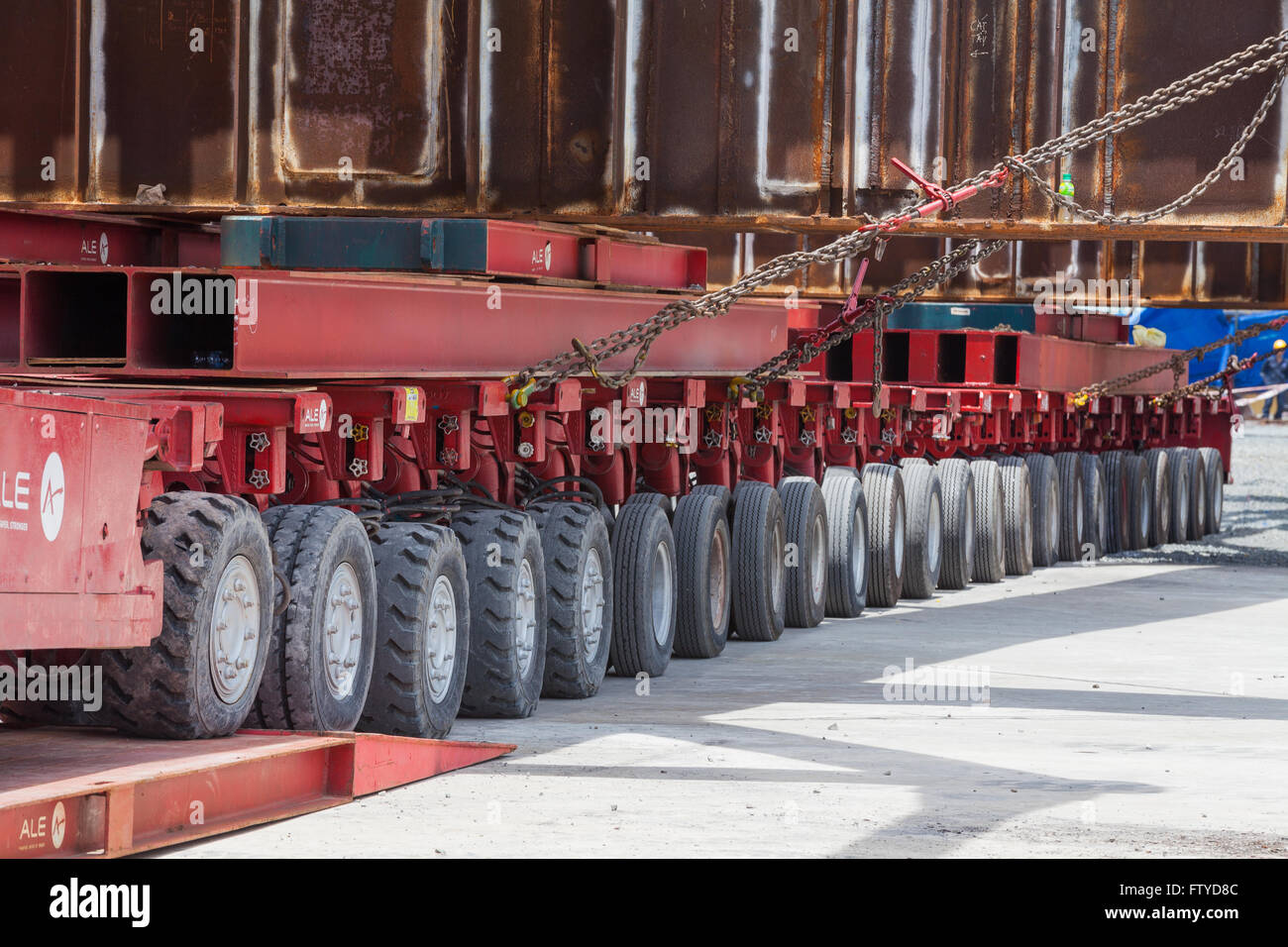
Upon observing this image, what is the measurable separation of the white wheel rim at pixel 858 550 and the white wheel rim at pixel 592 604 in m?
5.13

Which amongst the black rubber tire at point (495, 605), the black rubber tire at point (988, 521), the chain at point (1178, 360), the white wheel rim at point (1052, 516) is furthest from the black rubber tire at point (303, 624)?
the chain at point (1178, 360)

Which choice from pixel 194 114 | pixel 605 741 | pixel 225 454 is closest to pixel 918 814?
pixel 605 741

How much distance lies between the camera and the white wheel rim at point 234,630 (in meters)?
8.06

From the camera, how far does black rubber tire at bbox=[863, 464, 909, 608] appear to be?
1786cm

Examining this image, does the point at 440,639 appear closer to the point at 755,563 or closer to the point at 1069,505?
the point at 755,563

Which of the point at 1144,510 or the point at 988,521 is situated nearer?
the point at 988,521

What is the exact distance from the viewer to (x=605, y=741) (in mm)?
10195

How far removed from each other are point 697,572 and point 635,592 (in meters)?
1.13

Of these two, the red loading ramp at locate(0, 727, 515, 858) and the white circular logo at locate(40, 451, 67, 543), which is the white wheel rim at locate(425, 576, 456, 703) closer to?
the red loading ramp at locate(0, 727, 515, 858)

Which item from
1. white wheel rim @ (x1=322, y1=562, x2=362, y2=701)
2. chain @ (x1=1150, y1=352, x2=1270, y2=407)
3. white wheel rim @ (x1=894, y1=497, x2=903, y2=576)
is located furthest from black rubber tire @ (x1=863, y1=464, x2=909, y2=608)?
chain @ (x1=1150, y1=352, x2=1270, y2=407)

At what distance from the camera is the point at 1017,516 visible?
21625mm

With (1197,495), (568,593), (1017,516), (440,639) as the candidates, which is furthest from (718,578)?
(1197,495)

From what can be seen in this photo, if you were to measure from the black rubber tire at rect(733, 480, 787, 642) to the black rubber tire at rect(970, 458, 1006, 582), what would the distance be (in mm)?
5793

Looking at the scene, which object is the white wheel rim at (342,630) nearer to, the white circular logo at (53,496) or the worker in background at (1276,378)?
the white circular logo at (53,496)
